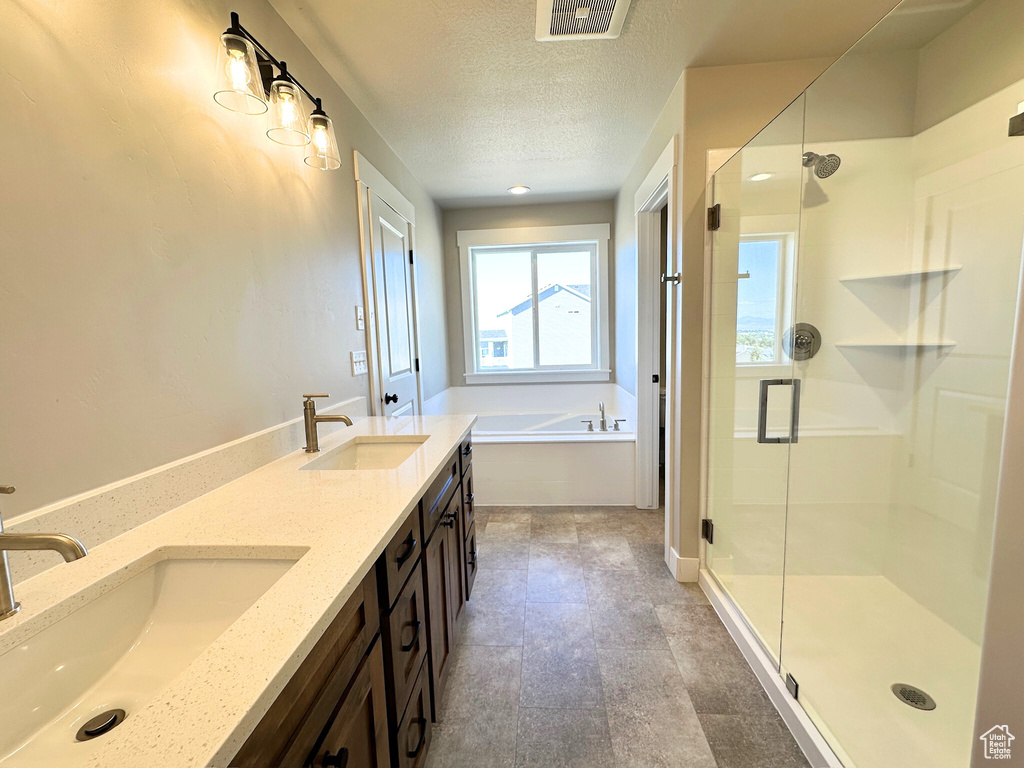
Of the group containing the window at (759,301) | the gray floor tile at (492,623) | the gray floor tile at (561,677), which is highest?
the window at (759,301)

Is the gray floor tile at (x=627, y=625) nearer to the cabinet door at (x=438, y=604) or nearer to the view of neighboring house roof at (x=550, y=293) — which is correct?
the cabinet door at (x=438, y=604)

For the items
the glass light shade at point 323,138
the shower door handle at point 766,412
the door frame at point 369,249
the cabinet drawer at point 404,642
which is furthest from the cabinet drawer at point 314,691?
the shower door handle at point 766,412

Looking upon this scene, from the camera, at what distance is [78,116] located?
0.81 m

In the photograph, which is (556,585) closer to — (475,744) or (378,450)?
(475,744)

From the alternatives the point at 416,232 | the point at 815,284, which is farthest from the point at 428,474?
the point at 416,232

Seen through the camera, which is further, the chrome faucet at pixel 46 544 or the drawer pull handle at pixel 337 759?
the drawer pull handle at pixel 337 759

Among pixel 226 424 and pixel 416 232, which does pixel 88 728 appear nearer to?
pixel 226 424

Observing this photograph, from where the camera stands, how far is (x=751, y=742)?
1291mm

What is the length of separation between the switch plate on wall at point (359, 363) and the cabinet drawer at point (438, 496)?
0.72 m

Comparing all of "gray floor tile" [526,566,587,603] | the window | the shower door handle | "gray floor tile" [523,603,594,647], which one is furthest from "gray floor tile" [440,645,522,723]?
the window

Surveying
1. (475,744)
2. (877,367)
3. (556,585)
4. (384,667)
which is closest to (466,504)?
(556,585)

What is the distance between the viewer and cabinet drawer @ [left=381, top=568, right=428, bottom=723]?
3.10 ft

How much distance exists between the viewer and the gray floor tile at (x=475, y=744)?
1253 millimetres

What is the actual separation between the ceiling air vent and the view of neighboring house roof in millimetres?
2497
